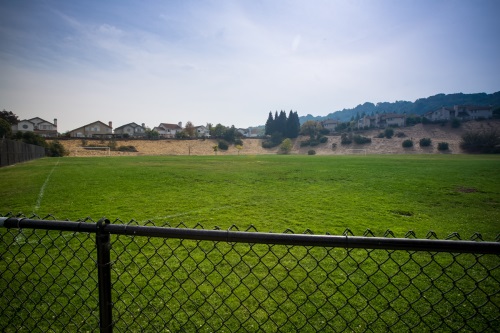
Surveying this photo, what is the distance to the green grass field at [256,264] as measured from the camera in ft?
11.8

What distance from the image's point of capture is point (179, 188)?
14289 millimetres

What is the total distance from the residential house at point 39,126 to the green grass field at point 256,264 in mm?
101142

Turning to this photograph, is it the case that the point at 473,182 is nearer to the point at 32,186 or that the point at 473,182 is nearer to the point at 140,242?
the point at 140,242

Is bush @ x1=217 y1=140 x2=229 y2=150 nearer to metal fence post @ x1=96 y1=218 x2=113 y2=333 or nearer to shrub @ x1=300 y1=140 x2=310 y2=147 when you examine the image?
shrub @ x1=300 y1=140 x2=310 y2=147

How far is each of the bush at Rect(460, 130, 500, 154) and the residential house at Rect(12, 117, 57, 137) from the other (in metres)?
133

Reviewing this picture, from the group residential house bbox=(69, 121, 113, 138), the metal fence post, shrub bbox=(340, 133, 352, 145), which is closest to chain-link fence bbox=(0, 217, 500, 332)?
the metal fence post

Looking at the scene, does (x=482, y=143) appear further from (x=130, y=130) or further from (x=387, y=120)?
(x=130, y=130)

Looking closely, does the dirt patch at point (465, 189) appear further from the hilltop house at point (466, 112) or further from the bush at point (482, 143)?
the hilltop house at point (466, 112)

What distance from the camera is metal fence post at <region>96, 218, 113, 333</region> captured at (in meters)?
2.14

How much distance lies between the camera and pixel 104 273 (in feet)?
7.23

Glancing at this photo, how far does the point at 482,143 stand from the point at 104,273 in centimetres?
8576

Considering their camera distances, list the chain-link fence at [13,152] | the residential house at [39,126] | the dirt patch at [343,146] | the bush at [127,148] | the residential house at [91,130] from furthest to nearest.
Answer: the residential house at [91,130], the residential house at [39,126], the dirt patch at [343,146], the bush at [127,148], the chain-link fence at [13,152]

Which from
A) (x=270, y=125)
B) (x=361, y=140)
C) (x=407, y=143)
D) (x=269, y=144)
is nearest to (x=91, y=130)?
(x=269, y=144)

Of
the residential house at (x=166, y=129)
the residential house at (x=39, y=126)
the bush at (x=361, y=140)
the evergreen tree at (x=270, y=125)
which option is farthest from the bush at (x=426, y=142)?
the residential house at (x=39, y=126)
